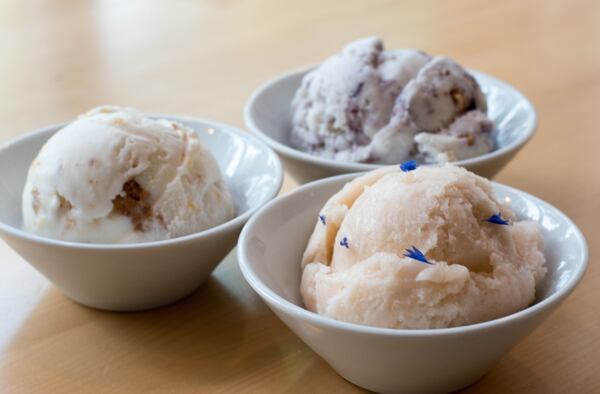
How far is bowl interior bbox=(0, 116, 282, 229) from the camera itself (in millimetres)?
1140

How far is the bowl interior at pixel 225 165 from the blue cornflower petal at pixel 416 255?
0.91ft

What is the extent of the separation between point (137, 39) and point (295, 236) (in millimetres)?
1104

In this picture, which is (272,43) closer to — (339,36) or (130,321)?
(339,36)

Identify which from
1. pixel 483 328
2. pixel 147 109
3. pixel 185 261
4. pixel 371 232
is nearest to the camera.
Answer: pixel 483 328

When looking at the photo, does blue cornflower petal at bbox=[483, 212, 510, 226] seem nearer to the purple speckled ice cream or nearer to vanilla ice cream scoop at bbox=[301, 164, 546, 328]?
vanilla ice cream scoop at bbox=[301, 164, 546, 328]

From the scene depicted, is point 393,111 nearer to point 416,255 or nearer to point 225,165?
point 225,165

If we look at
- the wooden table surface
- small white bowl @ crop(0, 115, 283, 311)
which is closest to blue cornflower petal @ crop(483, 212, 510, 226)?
the wooden table surface

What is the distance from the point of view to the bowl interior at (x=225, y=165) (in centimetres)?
114

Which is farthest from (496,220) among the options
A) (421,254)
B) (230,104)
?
(230,104)

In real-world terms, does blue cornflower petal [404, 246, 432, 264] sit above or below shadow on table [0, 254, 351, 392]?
above

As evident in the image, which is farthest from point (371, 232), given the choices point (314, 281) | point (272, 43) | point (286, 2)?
point (286, 2)

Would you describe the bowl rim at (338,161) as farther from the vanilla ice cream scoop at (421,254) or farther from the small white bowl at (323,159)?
the vanilla ice cream scoop at (421,254)

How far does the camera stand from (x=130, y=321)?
3.44 ft

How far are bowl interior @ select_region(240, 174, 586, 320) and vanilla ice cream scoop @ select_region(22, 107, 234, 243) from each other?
12 centimetres
